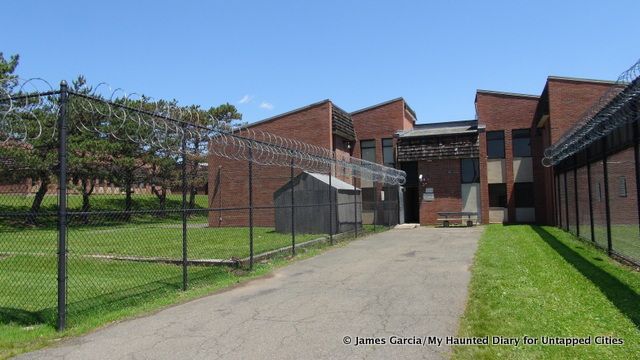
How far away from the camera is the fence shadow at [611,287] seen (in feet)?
21.3

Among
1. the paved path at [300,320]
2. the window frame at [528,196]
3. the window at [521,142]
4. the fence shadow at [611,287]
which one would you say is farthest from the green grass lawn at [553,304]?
the window at [521,142]

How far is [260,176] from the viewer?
29000 millimetres

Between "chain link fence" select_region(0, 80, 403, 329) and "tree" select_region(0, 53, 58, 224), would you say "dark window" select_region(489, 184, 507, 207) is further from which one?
"tree" select_region(0, 53, 58, 224)

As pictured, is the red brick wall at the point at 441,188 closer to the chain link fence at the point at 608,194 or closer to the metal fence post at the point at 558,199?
the metal fence post at the point at 558,199

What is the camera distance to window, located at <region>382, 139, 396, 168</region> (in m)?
31.7

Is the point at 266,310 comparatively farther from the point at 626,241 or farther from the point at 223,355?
the point at 626,241

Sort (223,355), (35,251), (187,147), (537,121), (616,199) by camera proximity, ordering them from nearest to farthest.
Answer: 1. (223,355)
2. (187,147)
3. (35,251)
4. (616,199)
5. (537,121)

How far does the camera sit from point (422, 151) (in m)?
29.8

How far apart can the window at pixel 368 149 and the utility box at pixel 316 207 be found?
9662 millimetres

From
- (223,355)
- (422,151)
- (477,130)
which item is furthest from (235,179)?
(223,355)

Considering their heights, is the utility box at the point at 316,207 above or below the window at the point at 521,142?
below

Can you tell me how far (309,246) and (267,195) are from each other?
1390cm

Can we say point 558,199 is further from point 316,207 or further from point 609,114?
point 609,114

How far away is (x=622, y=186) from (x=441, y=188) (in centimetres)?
1264
